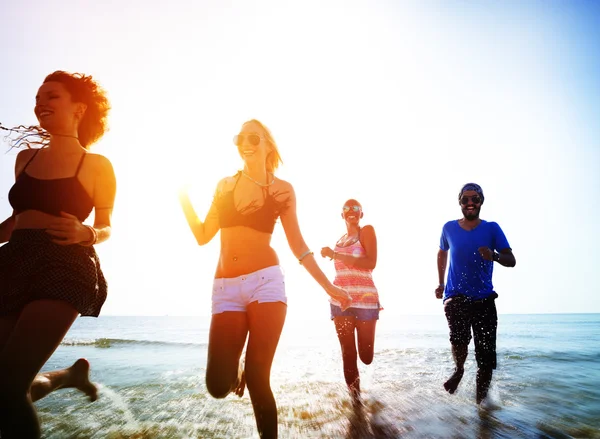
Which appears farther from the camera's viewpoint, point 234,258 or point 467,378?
point 467,378

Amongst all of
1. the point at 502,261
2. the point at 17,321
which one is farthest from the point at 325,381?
the point at 17,321

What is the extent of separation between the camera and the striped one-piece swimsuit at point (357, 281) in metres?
6.04

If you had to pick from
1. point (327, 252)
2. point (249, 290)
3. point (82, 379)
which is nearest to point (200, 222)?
point (249, 290)

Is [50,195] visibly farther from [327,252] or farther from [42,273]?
[327,252]

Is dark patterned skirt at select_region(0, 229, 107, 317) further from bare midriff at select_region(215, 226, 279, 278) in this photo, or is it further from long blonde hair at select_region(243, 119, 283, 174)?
long blonde hair at select_region(243, 119, 283, 174)

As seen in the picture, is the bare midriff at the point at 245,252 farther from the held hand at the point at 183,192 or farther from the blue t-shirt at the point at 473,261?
the blue t-shirt at the point at 473,261

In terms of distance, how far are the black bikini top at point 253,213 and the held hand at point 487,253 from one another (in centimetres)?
308

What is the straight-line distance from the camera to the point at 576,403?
6.66m

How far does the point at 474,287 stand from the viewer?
5.70 metres

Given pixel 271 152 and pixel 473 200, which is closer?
pixel 271 152

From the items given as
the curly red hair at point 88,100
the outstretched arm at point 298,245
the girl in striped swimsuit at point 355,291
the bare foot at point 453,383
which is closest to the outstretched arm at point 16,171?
the curly red hair at point 88,100

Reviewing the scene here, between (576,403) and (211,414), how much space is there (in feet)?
18.6

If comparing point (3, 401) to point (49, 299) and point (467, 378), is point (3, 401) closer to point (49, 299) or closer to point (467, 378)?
point (49, 299)

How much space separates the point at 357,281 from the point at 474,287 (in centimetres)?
159
